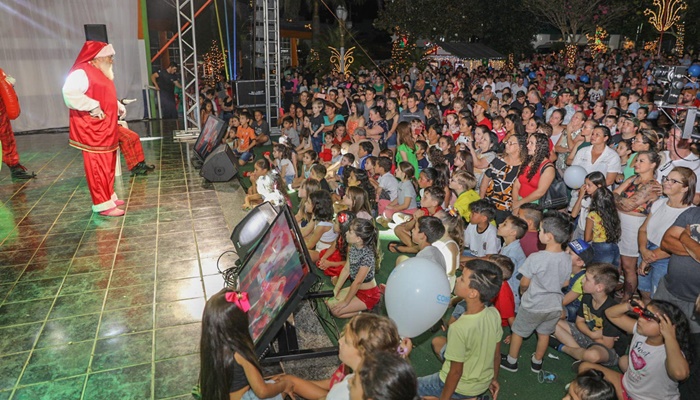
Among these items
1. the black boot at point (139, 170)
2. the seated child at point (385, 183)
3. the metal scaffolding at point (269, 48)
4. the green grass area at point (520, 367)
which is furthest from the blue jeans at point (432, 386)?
the metal scaffolding at point (269, 48)

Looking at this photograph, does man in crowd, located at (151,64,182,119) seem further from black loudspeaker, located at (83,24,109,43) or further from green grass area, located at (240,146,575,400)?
green grass area, located at (240,146,575,400)

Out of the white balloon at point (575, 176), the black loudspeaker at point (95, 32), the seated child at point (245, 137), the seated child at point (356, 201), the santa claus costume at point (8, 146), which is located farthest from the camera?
the seated child at point (245, 137)

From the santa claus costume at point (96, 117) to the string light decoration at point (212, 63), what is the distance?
13.7 m

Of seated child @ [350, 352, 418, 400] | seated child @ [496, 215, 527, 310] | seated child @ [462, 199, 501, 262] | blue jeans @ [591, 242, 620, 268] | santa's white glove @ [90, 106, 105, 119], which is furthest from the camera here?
santa's white glove @ [90, 106, 105, 119]

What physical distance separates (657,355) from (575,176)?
3.20 m

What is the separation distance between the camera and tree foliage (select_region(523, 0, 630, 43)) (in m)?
29.5

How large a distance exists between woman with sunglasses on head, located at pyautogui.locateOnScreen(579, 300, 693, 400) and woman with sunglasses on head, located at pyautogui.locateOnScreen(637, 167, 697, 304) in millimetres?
1123

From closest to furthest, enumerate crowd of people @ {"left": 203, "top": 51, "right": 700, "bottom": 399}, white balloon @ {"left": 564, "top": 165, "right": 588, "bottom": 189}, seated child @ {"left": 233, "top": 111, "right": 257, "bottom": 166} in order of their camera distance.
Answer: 1. crowd of people @ {"left": 203, "top": 51, "right": 700, "bottom": 399}
2. white balloon @ {"left": 564, "top": 165, "right": 588, "bottom": 189}
3. seated child @ {"left": 233, "top": 111, "right": 257, "bottom": 166}

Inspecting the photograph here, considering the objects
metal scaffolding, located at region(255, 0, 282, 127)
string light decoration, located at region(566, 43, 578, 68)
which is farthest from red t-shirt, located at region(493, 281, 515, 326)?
string light decoration, located at region(566, 43, 578, 68)

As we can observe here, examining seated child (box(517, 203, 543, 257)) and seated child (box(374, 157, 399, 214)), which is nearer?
seated child (box(517, 203, 543, 257))

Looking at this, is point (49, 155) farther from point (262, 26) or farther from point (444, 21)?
point (444, 21)

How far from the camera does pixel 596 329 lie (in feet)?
13.6

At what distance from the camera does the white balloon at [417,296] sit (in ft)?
11.3

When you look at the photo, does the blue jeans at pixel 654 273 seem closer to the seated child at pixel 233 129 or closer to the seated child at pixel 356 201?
the seated child at pixel 356 201
